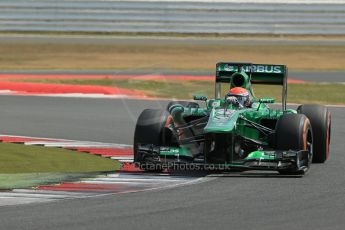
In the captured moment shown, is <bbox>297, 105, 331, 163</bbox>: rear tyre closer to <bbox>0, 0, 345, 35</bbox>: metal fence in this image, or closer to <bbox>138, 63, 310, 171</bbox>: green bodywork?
<bbox>138, 63, 310, 171</bbox>: green bodywork

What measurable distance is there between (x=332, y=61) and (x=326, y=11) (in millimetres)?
5386

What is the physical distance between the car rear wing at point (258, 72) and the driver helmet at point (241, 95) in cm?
86

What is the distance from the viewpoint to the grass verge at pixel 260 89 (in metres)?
26.3

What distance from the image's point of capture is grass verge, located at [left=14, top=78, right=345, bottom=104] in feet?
86.3

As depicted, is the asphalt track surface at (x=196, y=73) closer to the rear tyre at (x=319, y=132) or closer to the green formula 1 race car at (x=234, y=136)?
the rear tyre at (x=319, y=132)

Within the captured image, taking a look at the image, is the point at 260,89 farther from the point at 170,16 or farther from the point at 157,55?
the point at 170,16

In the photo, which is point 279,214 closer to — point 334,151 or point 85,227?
point 85,227

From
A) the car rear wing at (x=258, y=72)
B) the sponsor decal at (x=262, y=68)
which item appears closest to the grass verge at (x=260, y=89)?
the car rear wing at (x=258, y=72)

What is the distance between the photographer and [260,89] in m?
28.8

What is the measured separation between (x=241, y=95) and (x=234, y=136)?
52.5 inches

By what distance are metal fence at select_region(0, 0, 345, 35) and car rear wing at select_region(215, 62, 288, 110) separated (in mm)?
25991

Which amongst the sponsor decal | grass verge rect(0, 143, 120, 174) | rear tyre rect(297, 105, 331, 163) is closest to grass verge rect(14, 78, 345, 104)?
grass verge rect(0, 143, 120, 174)

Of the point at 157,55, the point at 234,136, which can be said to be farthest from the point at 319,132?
the point at 157,55

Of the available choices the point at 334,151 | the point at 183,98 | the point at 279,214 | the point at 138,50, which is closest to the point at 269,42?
the point at 138,50
